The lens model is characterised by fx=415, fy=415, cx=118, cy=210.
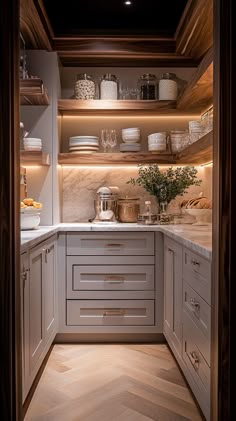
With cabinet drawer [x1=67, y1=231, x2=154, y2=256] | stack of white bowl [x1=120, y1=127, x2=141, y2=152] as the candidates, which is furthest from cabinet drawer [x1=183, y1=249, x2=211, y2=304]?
stack of white bowl [x1=120, y1=127, x2=141, y2=152]

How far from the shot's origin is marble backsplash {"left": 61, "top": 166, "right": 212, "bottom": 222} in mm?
3887

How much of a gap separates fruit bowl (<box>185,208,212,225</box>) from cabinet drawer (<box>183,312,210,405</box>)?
967 mm

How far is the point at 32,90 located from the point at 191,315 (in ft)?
6.45

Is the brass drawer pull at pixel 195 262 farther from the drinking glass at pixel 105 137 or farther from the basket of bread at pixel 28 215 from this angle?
the drinking glass at pixel 105 137

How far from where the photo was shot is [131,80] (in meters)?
3.82

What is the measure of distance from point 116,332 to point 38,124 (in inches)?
71.5

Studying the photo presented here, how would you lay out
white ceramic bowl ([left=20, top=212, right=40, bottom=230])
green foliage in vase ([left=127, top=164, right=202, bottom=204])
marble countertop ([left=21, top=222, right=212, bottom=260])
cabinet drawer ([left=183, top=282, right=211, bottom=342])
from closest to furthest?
cabinet drawer ([left=183, top=282, right=211, bottom=342]) → marble countertop ([left=21, top=222, right=212, bottom=260]) → white ceramic bowl ([left=20, top=212, right=40, bottom=230]) → green foliage in vase ([left=127, top=164, right=202, bottom=204])

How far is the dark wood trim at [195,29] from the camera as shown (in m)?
2.74

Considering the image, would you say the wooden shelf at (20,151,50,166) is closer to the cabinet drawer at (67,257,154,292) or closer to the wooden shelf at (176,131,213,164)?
the cabinet drawer at (67,257,154,292)

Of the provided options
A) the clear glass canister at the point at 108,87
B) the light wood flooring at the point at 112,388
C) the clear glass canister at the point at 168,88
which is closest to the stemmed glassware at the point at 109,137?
the clear glass canister at the point at 108,87

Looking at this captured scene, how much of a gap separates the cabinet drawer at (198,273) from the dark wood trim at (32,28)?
5.96ft

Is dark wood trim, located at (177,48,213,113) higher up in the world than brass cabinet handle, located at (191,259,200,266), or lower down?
higher up

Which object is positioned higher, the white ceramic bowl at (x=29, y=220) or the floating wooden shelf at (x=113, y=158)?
the floating wooden shelf at (x=113, y=158)

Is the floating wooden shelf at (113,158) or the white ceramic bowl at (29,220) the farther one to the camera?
the floating wooden shelf at (113,158)
